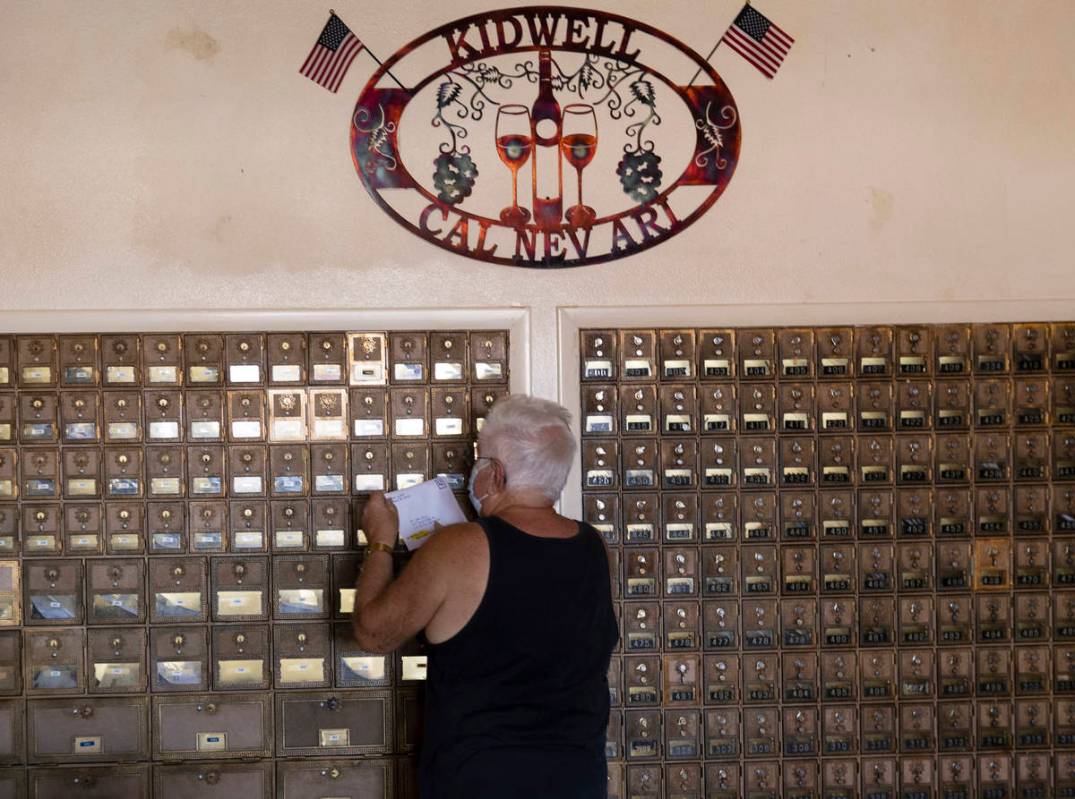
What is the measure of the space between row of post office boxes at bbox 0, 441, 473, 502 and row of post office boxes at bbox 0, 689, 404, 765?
0.71 meters

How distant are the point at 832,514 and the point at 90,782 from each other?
9.05 ft

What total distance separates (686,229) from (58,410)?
90.1 inches

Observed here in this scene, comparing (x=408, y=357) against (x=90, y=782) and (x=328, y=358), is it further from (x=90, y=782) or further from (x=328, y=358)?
(x=90, y=782)

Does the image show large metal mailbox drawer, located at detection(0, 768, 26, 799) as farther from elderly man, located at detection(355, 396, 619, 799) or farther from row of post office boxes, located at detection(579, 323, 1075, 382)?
row of post office boxes, located at detection(579, 323, 1075, 382)

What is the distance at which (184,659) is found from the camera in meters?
3.60

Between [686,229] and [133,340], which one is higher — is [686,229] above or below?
above

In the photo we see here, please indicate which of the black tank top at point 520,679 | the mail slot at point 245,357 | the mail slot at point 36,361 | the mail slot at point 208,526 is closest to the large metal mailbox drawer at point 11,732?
the mail slot at point 208,526

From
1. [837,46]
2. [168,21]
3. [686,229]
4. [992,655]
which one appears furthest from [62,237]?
[992,655]

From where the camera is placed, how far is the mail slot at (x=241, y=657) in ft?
11.8

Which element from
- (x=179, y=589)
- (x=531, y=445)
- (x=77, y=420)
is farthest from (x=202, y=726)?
(x=531, y=445)

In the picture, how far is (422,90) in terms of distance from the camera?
12.0ft

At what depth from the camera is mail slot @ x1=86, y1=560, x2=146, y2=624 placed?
11.8ft

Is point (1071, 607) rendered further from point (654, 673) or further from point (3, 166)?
point (3, 166)

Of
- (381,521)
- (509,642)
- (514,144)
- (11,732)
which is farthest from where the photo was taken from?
(514,144)
